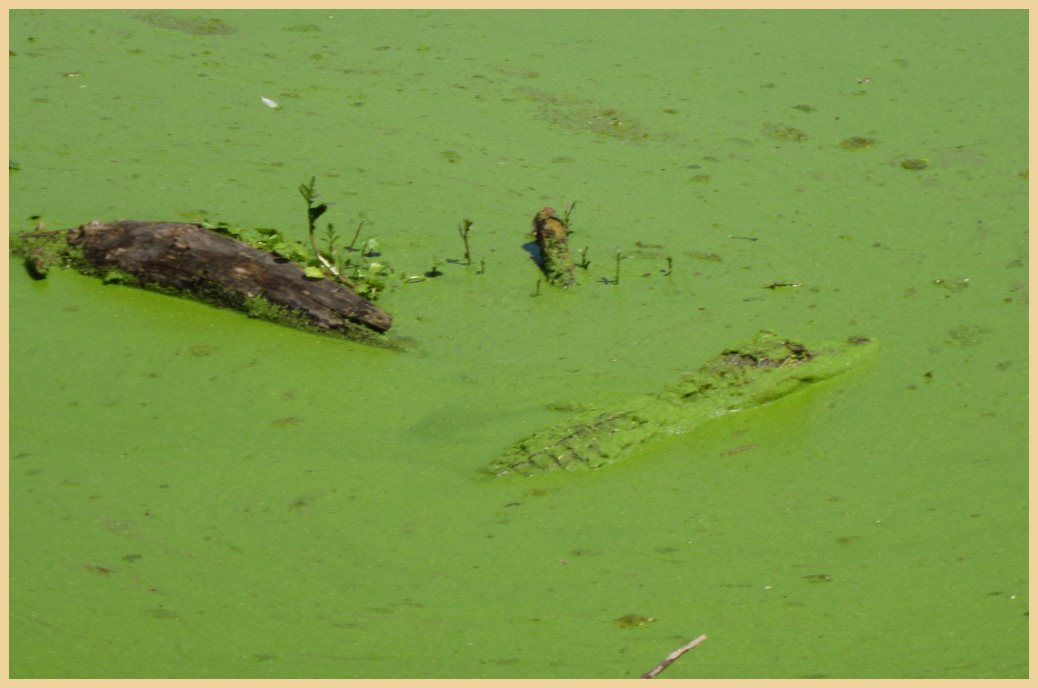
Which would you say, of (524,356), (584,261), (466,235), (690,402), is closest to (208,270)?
(466,235)

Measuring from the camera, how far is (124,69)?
12.4 feet

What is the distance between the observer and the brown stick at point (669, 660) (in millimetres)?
1713

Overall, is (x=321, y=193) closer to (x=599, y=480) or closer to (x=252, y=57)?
(x=252, y=57)

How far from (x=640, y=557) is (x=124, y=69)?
2.69 meters

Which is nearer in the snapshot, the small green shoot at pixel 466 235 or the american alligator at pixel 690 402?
the american alligator at pixel 690 402

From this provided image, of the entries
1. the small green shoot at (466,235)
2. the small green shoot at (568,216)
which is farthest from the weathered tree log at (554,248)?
the small green shoot at (466,235)

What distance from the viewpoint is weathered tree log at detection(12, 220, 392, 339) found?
2.61m

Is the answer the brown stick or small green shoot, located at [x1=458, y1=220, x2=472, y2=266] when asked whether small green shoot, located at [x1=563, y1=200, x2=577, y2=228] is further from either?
the brown stick

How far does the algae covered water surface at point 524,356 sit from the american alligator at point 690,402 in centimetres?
4

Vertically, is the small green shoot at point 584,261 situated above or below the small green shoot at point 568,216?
below

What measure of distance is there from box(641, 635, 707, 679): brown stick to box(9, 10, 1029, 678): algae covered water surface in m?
0.03

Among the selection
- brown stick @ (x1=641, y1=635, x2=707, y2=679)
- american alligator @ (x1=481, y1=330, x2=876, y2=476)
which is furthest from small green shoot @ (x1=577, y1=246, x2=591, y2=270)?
brown stick @ (x1=641, y1=635, x2=707, y2=679)

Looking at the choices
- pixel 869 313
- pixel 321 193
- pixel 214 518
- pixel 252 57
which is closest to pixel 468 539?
pixel 214 518

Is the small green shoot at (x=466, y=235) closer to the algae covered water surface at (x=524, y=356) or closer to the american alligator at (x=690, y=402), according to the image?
the algae covered water surface at (x=524, y=356)
